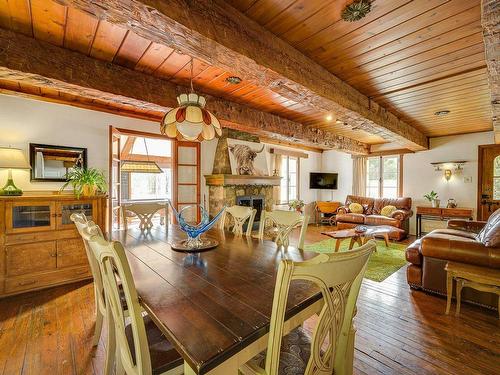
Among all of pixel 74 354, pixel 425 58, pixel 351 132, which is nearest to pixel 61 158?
pixel 74 354

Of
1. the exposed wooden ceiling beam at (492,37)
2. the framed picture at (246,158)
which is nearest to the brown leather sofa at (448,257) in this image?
the exposed wooden ceiling beam at (492,37)

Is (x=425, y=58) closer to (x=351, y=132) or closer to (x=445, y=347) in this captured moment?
(x=445, y=347)

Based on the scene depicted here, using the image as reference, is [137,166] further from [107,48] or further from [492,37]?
[492,37]

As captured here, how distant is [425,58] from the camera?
2.21 meters

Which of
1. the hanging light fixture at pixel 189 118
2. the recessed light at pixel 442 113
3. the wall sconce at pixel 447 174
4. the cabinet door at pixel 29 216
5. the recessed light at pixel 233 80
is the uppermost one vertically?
the recessed light at pixel 442 113

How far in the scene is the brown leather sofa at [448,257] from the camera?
7.24 ft

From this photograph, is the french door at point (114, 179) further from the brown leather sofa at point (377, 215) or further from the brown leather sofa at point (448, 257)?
the brown leather sofa at point (377, 215)

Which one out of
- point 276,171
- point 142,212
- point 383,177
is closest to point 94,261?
point 142,212

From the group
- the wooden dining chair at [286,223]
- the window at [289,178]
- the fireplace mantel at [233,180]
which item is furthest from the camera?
the window at [289,178]

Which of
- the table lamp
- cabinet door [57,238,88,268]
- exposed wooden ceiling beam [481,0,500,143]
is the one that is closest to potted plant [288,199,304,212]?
exposed wooden ceiling beam [481,0,500,143]

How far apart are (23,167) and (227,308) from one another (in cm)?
318

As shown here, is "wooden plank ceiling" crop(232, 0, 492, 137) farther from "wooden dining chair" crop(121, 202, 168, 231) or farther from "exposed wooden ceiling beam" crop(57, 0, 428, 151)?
"wooden dining chair" crop(121, 202, 168, 231)

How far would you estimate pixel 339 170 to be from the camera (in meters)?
7.77

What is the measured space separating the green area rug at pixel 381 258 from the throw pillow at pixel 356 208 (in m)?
1.25
